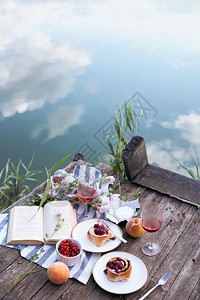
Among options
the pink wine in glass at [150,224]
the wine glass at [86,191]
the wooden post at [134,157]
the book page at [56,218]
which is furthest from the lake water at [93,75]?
the pink wine in glass at [150,224]

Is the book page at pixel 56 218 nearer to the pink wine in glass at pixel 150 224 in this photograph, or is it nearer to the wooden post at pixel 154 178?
the pink wine in glass at pixel 150 224

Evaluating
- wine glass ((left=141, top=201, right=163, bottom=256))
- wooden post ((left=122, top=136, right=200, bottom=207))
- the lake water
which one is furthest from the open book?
the lake water

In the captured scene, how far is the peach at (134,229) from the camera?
2035 mm

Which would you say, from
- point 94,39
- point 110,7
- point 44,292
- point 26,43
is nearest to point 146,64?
point 94,39

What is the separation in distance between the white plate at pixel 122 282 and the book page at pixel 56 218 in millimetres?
272

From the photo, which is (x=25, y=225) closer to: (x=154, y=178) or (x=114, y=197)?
(x=114, y=197)

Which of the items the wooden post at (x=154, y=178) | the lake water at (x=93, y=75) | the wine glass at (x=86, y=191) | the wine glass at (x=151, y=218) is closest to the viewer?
the wine glass at (x=151, y=218)

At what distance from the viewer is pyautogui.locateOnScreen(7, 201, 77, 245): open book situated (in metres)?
1.99

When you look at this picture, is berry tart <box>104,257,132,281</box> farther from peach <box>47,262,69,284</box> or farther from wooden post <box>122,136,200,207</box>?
wooden post <box>122,136,200,207</box>

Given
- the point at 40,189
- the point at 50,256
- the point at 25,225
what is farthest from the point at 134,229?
the point at 40,189

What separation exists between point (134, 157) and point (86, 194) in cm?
48

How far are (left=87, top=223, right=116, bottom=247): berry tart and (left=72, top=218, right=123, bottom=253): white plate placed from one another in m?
0.02

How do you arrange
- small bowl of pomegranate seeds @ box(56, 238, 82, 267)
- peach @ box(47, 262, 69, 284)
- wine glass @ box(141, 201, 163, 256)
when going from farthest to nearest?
wine glass @ box(141, 201, 163, 256) → small bowl of pomegranate seeds @ box(56, 238, 82, 267) → peach @ box(47, 262, 69, 284)

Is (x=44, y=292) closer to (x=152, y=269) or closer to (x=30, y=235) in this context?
(x=30, y=235)
